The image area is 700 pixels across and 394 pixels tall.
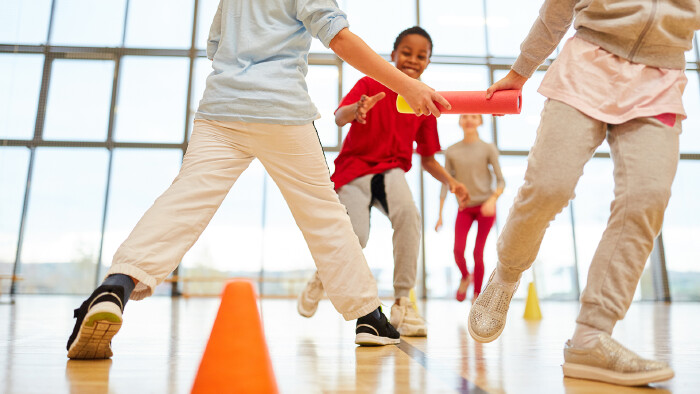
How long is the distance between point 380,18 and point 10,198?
4.88 meters

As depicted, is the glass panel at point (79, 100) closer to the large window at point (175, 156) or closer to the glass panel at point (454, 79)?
the large window at point (175, 156)

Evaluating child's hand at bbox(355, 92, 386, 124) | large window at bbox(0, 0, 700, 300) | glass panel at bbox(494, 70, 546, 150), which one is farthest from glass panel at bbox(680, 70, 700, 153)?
child's hand at bbox(355, 92, 386, 124)

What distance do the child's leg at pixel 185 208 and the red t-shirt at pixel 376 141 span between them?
2.43 ft

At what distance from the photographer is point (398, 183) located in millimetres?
2176

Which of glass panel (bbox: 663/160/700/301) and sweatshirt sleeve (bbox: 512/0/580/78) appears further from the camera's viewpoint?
A: glass panel (bbox: 663/160/700/301)

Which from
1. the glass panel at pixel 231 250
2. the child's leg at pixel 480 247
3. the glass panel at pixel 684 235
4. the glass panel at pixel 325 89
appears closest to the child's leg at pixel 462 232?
the child's leg at pixel 480 247

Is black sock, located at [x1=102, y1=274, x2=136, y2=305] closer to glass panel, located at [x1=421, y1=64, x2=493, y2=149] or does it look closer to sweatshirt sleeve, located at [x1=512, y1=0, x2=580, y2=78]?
sweatshirt sleeve, located at [x1=512, y1=0, x2=580, y2=78]

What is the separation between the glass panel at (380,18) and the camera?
722cm

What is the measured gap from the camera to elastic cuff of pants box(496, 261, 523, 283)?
4.52ft

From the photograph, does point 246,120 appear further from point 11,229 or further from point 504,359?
point 11,229

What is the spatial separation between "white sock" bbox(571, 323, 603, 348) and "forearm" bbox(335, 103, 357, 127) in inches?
43.8

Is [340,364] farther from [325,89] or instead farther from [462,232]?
[325,89]

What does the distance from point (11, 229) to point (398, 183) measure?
5998mm

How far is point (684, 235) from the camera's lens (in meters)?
7.18
